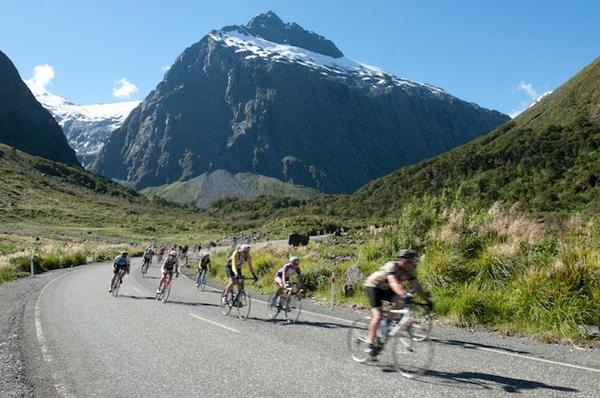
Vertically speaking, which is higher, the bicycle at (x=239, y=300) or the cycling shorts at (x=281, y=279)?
the cycling shorts at (x=281, y=279)

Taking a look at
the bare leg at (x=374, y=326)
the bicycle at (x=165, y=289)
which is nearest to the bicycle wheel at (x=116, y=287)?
the bicycle at (x=165, y=289)

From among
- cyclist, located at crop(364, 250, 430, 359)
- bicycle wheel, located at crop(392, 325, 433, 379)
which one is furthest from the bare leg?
bicycle wheel, located at crop(392, 325, 433, 379)

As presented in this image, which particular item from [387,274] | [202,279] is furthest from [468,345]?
[202,279]

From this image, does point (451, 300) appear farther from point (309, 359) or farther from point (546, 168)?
point (546, 168)

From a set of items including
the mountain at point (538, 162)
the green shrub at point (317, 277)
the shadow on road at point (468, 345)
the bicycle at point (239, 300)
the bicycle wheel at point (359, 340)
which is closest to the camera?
the bicycle wheel at point (359, 340)

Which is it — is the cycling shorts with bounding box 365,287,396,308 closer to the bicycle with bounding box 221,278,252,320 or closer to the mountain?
the bicycle with bounding box 221,278,252,320

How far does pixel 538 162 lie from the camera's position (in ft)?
244

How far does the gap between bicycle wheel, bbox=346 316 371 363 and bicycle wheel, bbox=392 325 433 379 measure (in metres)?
0.66

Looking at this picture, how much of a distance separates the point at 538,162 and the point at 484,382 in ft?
244

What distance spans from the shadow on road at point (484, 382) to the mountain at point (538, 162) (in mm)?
42648

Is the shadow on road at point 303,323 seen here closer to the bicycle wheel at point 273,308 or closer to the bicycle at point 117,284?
the bicycle wheel at point 273,308

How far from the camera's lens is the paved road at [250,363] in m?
7.37

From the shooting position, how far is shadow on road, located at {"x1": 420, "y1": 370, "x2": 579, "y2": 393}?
7.30m

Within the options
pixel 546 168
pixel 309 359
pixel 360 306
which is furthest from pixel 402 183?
pixel 309 359
